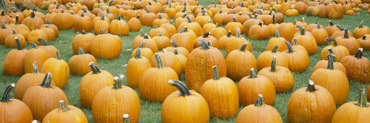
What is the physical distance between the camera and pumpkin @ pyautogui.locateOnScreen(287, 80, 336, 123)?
13.5 feet

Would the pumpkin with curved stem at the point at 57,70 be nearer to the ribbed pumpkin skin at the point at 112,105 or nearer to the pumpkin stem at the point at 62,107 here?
the ribbed pumpkin skin at the point at 112,105

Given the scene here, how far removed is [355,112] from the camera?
140 inches

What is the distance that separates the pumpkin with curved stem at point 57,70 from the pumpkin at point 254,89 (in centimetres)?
298

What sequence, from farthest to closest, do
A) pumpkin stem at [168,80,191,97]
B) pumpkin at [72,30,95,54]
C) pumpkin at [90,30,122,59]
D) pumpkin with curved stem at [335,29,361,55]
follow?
pumpkin at [72,30,95,54] < pumpkin at [90,30,122,59] < pumpkin with curved stem at [335,29,361,55] < pumpkin stem at [168,80,191,97]

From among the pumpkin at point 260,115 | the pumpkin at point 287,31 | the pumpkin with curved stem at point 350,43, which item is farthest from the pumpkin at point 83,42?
the pumpkin with curved stem at point 350,43

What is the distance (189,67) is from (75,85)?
2.15m

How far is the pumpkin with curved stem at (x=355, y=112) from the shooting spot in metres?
3.51

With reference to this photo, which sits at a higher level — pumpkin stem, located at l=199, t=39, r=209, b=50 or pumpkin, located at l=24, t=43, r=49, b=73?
pumpkin stem, located at l=199, t=39, r=209, b=50

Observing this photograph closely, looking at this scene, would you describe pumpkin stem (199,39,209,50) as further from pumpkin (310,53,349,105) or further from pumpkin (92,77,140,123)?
pumpkin (310,53,349,105)

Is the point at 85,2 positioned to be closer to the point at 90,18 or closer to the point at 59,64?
the point at 90,18

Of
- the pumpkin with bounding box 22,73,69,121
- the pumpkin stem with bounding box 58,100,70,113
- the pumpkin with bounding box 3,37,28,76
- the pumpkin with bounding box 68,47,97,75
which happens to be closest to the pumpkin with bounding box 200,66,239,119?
the pumpkin stem with bounding box 58,100,70,113

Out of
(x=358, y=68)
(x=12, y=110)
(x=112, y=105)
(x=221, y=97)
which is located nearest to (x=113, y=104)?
(x=112, y=105)

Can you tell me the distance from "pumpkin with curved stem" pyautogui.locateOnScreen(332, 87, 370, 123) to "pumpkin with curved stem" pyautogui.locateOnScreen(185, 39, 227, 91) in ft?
6.71

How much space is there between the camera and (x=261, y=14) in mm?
11219
